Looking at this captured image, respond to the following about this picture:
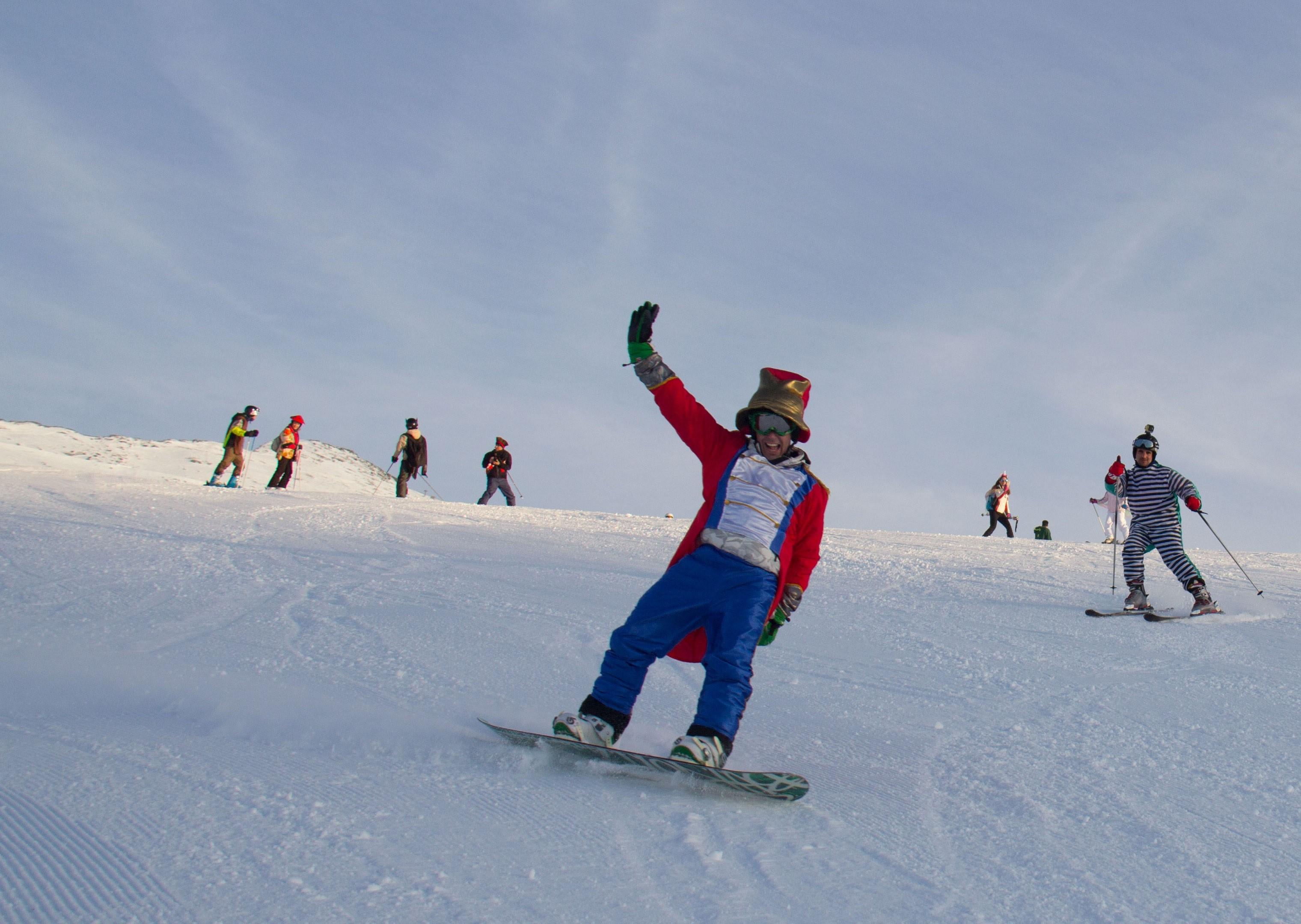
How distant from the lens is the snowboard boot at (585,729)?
127 inches

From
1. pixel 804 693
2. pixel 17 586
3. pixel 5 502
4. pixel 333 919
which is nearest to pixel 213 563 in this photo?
pixel 17 586

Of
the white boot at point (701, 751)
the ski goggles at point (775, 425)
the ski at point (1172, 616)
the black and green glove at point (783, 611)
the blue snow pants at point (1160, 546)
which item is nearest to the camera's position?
the white boot at point (701, 751)

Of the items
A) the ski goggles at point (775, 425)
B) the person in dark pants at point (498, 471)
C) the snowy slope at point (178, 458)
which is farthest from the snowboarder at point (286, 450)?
the ski goggles at point (775, 425)

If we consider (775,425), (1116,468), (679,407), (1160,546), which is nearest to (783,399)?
(775,425)

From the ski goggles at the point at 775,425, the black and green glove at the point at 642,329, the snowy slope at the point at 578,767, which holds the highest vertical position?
the black and green glove at the point at 642,329

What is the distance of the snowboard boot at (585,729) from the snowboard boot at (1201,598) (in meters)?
5.94

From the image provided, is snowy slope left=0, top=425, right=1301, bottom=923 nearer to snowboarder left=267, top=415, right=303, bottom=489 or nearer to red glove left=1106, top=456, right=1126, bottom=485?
red glove left=1106, top=456, right=1126, bottom=485

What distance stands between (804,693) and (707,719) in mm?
1440

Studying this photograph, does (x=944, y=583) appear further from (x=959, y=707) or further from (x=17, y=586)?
(x=17, y=586)

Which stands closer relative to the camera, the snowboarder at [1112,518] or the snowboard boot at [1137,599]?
the snowboard boot at [1137,599]

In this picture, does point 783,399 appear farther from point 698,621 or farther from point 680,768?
point 680,768

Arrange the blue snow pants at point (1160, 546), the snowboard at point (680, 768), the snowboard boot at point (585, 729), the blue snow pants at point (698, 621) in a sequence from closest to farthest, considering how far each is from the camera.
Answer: the snowboard at point (680, 768) → the snowboard boot at point (585, 729) → the blue snow pants at point (698, 621) → the blue snow pants at point (1160, 546)

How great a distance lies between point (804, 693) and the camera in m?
4.52

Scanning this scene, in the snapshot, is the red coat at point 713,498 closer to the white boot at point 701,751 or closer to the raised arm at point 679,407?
the raised arm at point 679,407
